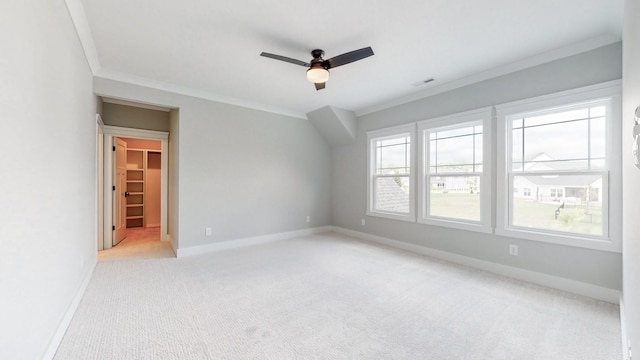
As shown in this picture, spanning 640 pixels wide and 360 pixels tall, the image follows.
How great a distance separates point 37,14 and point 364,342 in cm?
307

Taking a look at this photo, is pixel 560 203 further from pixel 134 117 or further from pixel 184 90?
pixel 134 117

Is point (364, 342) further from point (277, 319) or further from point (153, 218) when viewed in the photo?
point (153, 218)

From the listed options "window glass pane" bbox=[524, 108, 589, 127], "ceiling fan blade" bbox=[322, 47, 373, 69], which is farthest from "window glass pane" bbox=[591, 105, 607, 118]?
"ceiling fan blade" bbox=[322, 47, 373, 69]

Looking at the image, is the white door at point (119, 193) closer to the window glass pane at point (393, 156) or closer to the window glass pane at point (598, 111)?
the window glass pane at point (393, 156)

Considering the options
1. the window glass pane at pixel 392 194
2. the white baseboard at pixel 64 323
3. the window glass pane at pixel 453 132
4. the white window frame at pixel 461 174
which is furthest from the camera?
the window glass pane at pixel 392 194

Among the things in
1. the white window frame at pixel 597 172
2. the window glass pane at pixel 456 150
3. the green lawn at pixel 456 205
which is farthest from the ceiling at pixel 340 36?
the green lawn at pixel 456 205

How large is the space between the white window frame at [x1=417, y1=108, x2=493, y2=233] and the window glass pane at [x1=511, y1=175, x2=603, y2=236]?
31 centimetres

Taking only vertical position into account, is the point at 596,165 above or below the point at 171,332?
above

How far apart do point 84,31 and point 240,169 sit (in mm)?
2653

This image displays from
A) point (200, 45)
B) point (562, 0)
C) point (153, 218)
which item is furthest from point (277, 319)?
point (153, 218)

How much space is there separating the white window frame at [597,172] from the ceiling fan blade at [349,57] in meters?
2.11

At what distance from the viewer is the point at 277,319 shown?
2.24m

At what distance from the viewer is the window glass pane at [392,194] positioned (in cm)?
462

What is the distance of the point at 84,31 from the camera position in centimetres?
248
